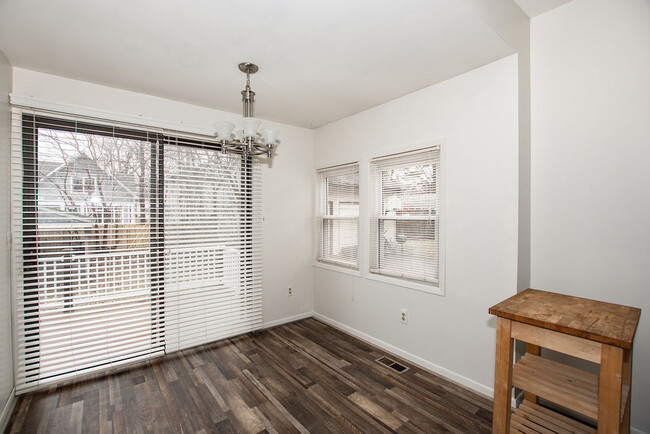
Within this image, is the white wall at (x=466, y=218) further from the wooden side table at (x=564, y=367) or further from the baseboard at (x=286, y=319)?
the baseboard at (x=286, y=319)

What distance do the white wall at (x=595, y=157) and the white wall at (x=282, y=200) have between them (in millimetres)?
2450

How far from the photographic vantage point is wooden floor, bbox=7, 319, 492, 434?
2.00m

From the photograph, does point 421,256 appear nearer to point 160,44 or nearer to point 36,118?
point 160,44

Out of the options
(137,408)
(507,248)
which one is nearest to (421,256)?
(507,248)

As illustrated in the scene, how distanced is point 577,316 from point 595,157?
1.08 m

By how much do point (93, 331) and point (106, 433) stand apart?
3.20ft

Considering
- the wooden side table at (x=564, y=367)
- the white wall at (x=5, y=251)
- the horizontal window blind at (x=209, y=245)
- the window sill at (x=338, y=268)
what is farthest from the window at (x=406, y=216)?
the white wall at (x=5, y=251)

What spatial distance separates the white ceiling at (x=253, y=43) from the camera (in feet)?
5.48

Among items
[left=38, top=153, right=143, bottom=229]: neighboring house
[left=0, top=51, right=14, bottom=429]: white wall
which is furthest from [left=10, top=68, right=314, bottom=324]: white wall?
[left=0, top=51, right=14, bottom=429]: white wall

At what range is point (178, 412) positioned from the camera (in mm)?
2131

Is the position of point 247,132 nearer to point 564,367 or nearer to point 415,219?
point 415,219

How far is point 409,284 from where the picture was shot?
2.85 metres

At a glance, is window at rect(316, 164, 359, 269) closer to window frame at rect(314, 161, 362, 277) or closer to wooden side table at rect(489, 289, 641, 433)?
window frame at rect(314, 161, 362, 277)

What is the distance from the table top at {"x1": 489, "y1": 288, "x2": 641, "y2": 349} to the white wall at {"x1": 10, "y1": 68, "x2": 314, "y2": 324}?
8.68 feet
